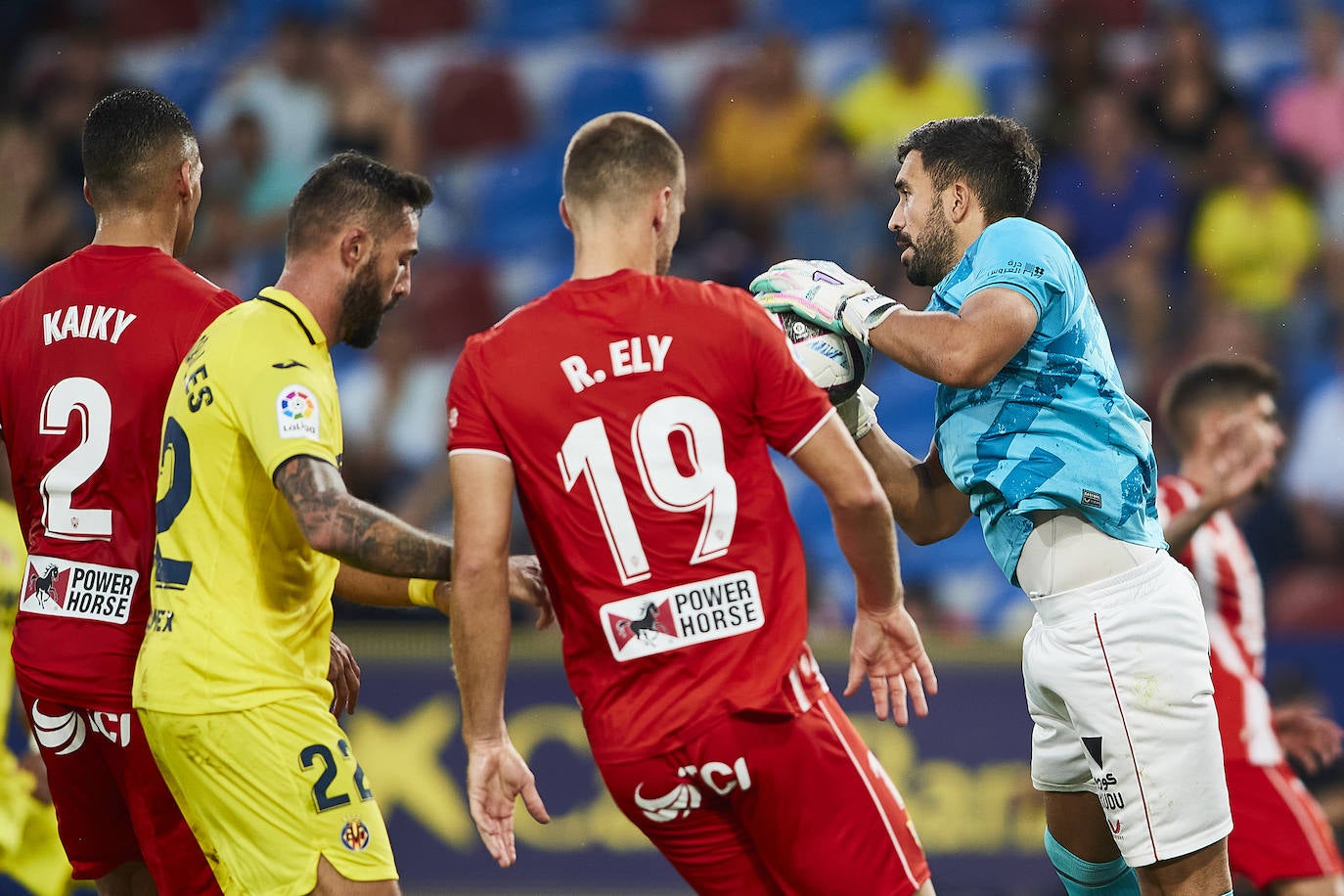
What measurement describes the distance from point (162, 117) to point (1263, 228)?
8.15m

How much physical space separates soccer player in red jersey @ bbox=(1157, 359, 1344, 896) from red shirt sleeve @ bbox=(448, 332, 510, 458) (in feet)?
10.2

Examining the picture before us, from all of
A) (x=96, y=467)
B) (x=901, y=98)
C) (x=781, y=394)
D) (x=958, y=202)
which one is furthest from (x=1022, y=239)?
(x=901, y=98)

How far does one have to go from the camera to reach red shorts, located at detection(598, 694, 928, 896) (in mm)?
4008

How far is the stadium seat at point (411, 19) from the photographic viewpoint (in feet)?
44.2

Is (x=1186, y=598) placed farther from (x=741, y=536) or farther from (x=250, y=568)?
(x=250, y=568)

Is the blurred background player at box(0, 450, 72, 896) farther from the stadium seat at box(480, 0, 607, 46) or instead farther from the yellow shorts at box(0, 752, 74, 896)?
the stadium seat at box(480, 0, 607, 46)

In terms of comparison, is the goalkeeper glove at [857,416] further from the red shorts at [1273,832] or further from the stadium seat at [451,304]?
the stadium seat at [451,304]

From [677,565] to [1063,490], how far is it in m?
1.32

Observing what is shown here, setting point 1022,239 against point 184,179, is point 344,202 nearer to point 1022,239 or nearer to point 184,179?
point 184,179

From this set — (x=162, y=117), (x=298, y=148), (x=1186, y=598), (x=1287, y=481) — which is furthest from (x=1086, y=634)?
(x=298, y=148)

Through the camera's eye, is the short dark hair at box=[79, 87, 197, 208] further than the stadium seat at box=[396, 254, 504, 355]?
No

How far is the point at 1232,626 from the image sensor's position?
257 inches

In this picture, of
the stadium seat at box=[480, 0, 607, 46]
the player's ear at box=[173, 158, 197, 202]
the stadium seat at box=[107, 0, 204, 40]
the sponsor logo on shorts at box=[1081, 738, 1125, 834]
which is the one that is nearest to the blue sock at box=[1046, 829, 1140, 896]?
the sponsor logo on shorts at box=[1081, 738, 1125, 834]

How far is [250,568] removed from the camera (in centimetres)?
445
